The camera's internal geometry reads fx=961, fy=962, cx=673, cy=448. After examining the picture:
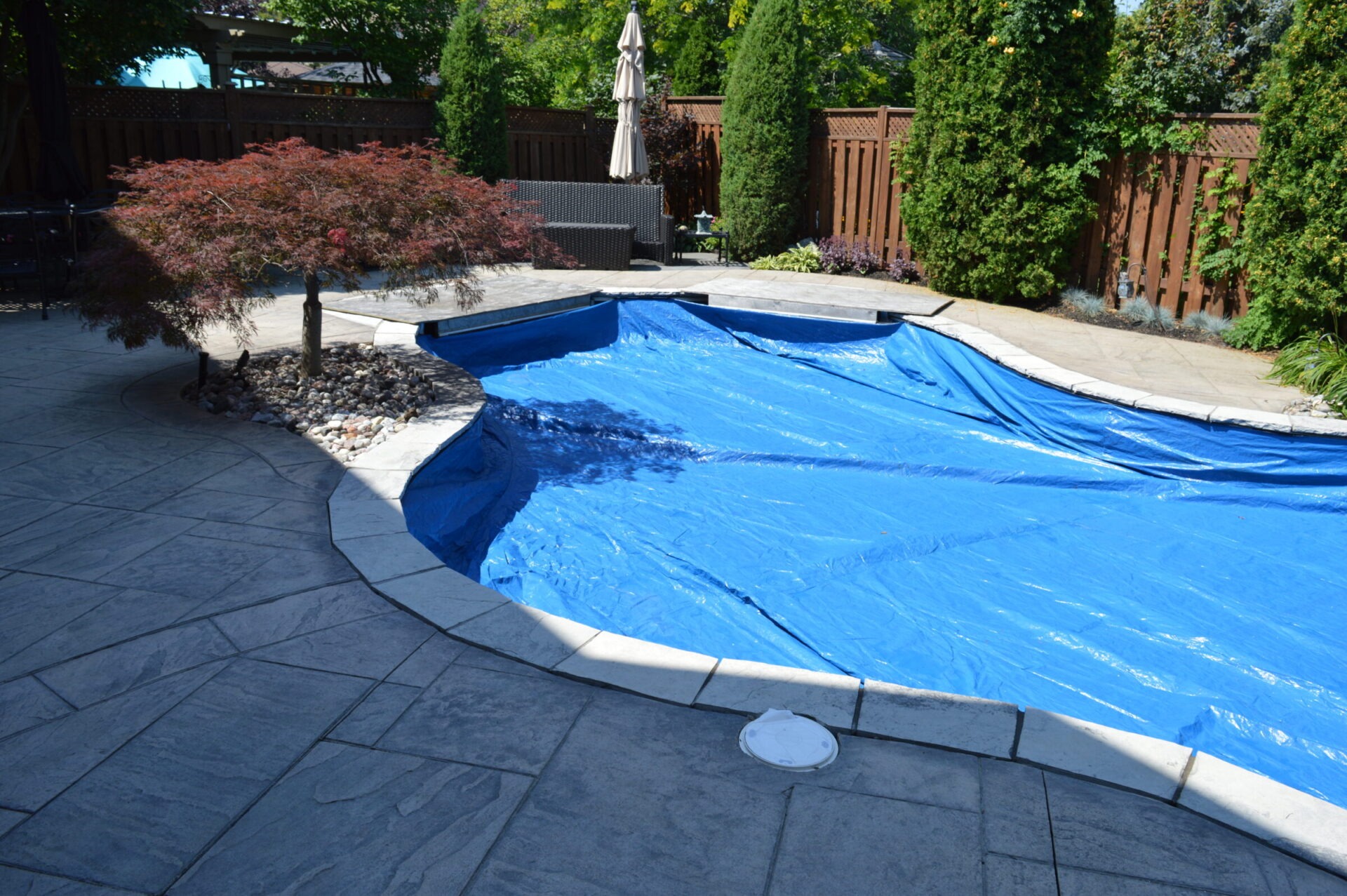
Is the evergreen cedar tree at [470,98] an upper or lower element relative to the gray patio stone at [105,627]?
upper

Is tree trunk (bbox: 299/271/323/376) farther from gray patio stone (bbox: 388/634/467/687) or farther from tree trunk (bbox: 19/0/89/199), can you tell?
tree trunk (bbox: 19/0/89/199)

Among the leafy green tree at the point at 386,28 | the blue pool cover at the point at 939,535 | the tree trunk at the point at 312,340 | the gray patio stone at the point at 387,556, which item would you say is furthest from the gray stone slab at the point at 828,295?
the leafy green tree at the point at 386,28

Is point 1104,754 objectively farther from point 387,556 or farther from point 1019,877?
point 387,556

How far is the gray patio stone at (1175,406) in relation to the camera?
6102mm

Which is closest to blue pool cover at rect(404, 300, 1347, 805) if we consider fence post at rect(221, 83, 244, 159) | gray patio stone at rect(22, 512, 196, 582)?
gray patio stone at rect(22, 512, 196, 582)

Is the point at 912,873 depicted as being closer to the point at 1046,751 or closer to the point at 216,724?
the point at 1046,751

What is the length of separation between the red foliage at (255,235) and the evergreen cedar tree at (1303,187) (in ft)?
19.6

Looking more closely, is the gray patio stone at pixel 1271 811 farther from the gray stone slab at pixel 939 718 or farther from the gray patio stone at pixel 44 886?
the gray patio stone at pixel 44 886

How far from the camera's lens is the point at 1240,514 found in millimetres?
5797

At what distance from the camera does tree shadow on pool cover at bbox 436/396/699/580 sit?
505 centimetres

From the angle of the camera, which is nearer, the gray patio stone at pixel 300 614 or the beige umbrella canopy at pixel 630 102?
the gray patio stone at pixel 300 614

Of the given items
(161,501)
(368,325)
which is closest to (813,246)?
(368,325)

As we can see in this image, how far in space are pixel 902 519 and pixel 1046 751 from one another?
2.80 meters

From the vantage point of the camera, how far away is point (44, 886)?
7.08 feet
